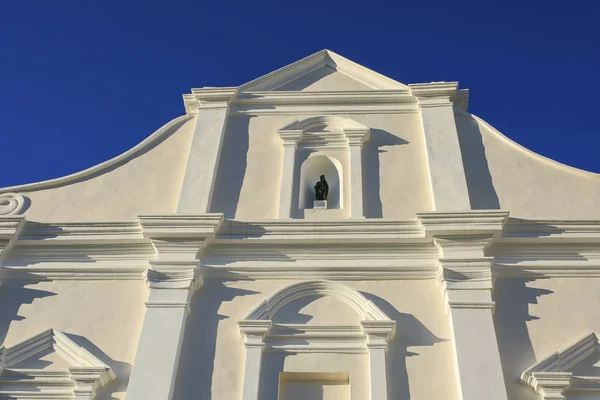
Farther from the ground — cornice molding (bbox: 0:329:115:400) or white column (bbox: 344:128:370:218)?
white column (bbox: 344:128:370:218)

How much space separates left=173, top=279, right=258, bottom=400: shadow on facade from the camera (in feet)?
29.8

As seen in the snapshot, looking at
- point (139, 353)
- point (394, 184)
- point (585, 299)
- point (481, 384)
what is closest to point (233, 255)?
point (139, 353)

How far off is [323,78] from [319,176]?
241cm

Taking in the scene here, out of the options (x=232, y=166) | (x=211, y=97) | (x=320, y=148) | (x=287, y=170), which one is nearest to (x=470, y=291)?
(x=287, y=170)

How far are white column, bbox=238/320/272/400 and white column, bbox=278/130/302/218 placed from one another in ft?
6.86

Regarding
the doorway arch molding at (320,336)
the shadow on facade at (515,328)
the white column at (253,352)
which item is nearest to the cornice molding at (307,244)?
the shadow on facade at (515,328)

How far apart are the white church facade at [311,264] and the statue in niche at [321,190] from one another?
6.7 inches

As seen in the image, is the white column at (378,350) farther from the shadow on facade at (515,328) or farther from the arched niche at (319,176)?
the arched niche at (319,176)

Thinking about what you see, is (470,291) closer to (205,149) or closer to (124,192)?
(205,149)

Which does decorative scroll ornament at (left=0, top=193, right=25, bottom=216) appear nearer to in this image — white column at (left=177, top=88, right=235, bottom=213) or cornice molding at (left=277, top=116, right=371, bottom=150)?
white column at (left=177, top=88, right=235, bottom=213)

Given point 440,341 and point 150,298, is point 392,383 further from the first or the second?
point 150,298

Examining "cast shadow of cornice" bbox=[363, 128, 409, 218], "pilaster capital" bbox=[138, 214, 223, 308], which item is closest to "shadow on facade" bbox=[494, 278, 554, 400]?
"cast shadow of cornice" bbox=[363, 128, 409, 218]

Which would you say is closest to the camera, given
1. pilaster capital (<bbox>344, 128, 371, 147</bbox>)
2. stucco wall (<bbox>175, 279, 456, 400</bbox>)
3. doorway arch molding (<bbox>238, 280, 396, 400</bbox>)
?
stucco wall (<bbox>175, 279, 456, 400</bbox>)

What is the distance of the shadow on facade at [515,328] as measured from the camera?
352 inches
